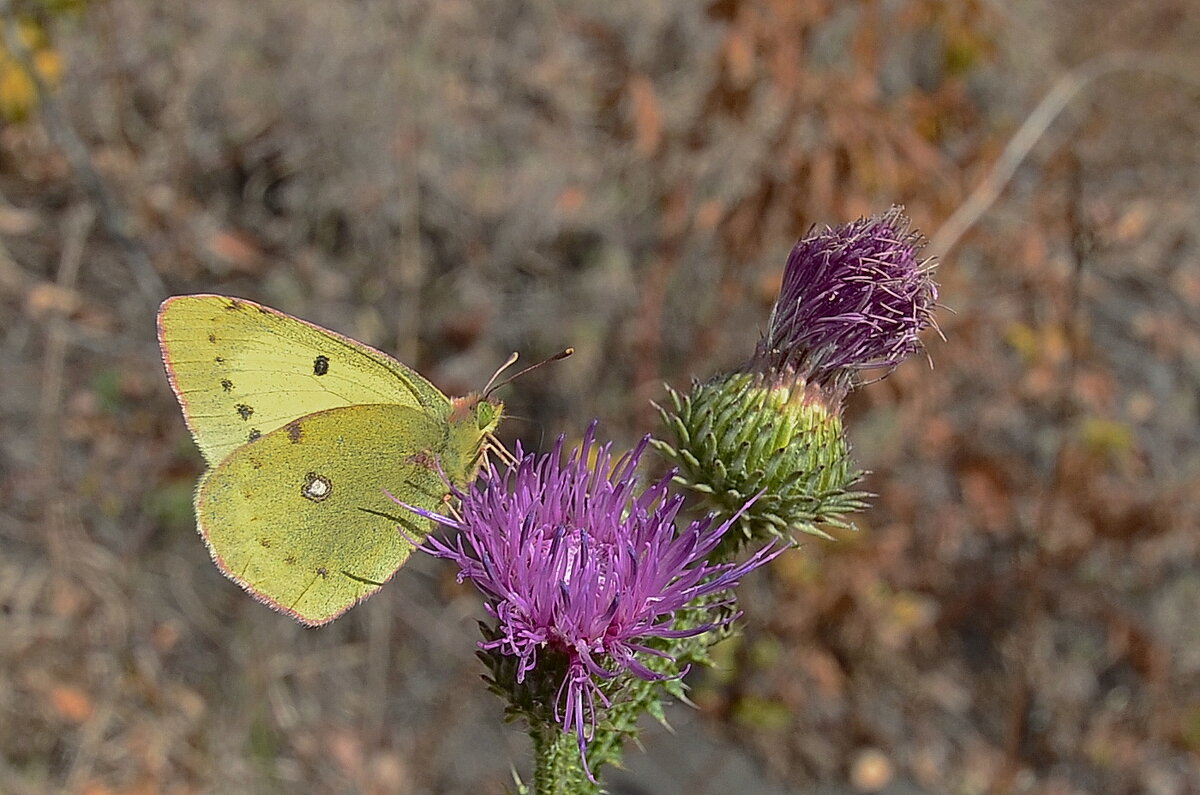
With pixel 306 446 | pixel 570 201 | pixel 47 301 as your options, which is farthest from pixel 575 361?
pixel 306 446

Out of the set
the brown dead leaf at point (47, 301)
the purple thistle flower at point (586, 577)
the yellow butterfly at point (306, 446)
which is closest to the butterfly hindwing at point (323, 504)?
the yellow butterfly at point (306, 446)

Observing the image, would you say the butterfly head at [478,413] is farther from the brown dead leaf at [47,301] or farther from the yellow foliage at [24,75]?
the yellow foliage at [24,75]

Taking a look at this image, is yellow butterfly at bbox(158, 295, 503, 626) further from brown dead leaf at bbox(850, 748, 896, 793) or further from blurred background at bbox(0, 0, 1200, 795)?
brown dead leaf at bbox(850, 748, 896, 793)

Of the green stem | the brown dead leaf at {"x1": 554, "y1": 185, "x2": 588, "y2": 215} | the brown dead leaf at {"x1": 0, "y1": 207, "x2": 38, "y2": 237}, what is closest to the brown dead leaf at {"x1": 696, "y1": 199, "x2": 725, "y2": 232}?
the brown dead leaf at {"x1": 554, "y1": 185, "x2": 588, "y2": 215}

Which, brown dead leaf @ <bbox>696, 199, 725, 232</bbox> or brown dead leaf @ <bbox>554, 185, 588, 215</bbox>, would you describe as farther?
brown dead leaf @ <bbox>554, 185, 588, 215</bbox>

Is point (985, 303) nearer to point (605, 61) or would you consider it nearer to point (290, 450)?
point (605, 61)

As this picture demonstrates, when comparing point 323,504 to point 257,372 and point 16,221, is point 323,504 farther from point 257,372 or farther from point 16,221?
point 16,221
